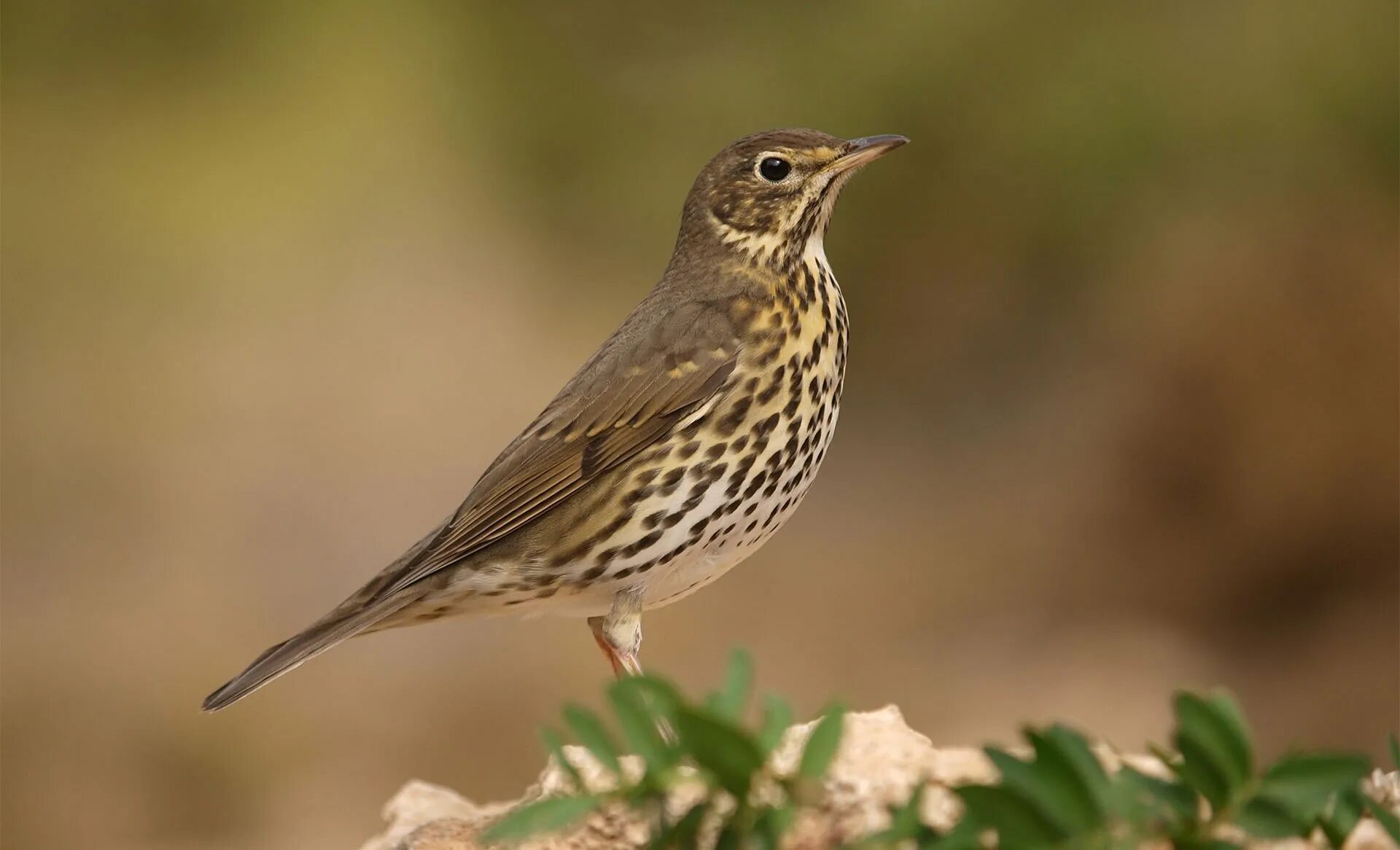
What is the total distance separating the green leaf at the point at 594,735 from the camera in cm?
118

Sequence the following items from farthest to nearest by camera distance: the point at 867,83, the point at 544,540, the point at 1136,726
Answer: the point at 867,83 < the point at 1136,726 < the point at 544,540

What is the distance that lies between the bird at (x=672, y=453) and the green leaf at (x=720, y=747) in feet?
5.65

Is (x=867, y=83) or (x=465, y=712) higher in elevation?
(x=867, y=83)

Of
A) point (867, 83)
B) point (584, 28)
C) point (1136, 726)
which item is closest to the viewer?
point (1136, 726)

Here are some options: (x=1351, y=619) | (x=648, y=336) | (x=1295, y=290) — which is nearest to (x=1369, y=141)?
(x=1295, y=290)

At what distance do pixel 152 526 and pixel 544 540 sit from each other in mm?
3312

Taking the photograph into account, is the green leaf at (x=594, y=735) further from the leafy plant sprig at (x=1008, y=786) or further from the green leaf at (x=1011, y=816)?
the green leaf at (x=1011, y=816)

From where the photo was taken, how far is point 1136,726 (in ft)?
16.0

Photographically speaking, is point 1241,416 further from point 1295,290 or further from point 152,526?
point 152,526

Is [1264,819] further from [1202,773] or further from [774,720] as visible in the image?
[774,720]

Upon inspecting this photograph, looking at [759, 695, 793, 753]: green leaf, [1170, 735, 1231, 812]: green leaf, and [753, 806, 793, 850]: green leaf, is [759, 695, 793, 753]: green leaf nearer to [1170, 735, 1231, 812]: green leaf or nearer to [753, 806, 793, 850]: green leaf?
[753, 806, 793, 850]: green leaf

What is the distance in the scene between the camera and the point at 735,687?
1219 mm

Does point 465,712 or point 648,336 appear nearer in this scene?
point 648,336

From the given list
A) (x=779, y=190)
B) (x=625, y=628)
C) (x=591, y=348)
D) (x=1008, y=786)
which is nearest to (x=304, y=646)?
(x=625, y=628)
